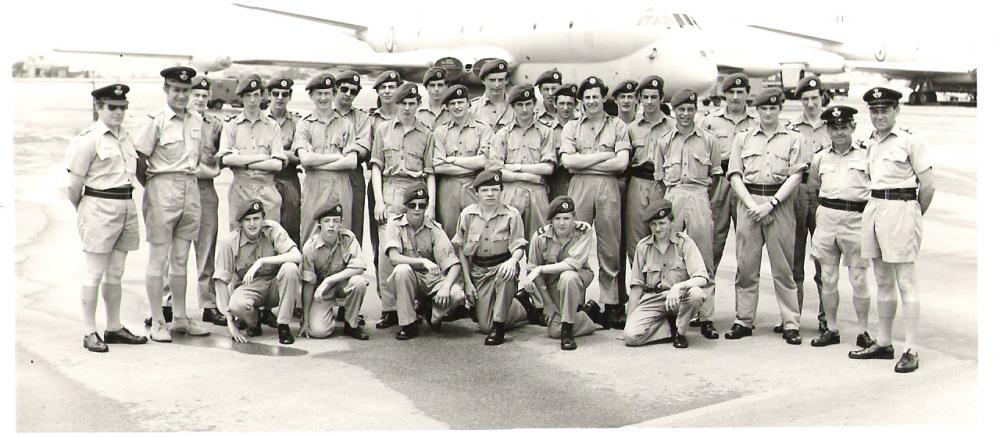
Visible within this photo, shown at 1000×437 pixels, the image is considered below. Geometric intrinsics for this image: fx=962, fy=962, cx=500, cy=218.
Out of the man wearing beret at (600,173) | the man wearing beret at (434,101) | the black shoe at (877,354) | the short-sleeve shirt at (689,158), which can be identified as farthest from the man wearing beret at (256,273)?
the black shoe at (877,354)

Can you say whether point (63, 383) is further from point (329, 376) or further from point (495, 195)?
point (495, 195)

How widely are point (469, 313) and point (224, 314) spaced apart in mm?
1677

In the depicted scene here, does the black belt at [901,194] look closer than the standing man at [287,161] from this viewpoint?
Yes

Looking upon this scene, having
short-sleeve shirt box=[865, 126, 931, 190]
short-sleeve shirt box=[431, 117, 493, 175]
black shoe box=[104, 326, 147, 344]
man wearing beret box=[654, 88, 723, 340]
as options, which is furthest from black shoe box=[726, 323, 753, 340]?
black shoe box=[104, 326, 147, 344]

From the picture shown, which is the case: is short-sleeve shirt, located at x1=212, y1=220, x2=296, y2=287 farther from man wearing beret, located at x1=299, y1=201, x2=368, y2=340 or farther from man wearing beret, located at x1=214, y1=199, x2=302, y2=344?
man wearing beret, located at x1=299, y1=201, x2=368, y2=340

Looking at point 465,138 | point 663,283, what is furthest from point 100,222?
point 663,283

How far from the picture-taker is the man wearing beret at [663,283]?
6.09 metres

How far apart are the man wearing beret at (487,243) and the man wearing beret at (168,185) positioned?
5.83ft

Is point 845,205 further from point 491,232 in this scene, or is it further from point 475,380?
point 475,380

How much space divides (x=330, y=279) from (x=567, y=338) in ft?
5.15

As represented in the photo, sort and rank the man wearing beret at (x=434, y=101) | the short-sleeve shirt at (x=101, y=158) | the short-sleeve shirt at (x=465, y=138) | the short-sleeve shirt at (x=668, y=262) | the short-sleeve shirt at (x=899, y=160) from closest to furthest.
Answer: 1. the short-sleeve shirt at (x=899, y=160)
2. the short-sleeve shirt at (x=101, y=158)
3. the short-sleeve shirt at (x=668, y=262)
4. the short-sleeve shirt at (x=465, y=138)
5. the man wearing beret at (x=434, y=101)

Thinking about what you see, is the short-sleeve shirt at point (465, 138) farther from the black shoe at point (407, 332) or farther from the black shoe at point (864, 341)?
the black shoe at point (864, 341)

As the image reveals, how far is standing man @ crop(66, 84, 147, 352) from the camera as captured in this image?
5723 millimetres

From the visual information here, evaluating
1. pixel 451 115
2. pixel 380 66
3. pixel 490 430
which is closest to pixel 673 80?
pixel 380 66
